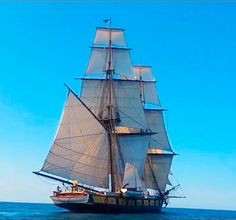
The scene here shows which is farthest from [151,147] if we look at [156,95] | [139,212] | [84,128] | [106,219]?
[106,219]

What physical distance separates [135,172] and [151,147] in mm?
20347

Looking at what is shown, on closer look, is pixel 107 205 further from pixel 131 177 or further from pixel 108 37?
pixel 108 37

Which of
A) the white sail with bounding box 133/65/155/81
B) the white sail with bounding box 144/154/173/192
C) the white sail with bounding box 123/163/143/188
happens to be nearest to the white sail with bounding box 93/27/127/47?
the white sail with bounding box 133/65/155/81

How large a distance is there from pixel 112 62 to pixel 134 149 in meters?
18.8

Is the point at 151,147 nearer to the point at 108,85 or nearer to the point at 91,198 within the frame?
the point at 108,85

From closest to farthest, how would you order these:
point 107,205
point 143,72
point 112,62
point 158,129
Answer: point 107,205, point 112,62, point 158,129, point 143,72

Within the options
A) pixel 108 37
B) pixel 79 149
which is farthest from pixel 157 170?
pixel 108 37

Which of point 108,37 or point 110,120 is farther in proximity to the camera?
point 108,37

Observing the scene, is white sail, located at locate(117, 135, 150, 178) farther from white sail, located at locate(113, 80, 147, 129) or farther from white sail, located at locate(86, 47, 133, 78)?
white sail, located at locate(86, 47, 133, 78)

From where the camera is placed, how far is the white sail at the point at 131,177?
87.8m

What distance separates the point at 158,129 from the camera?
113 meters

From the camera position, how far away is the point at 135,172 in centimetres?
9000

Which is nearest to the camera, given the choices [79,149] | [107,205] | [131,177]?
[107,205]

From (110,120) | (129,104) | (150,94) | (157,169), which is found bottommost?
(157,169)
